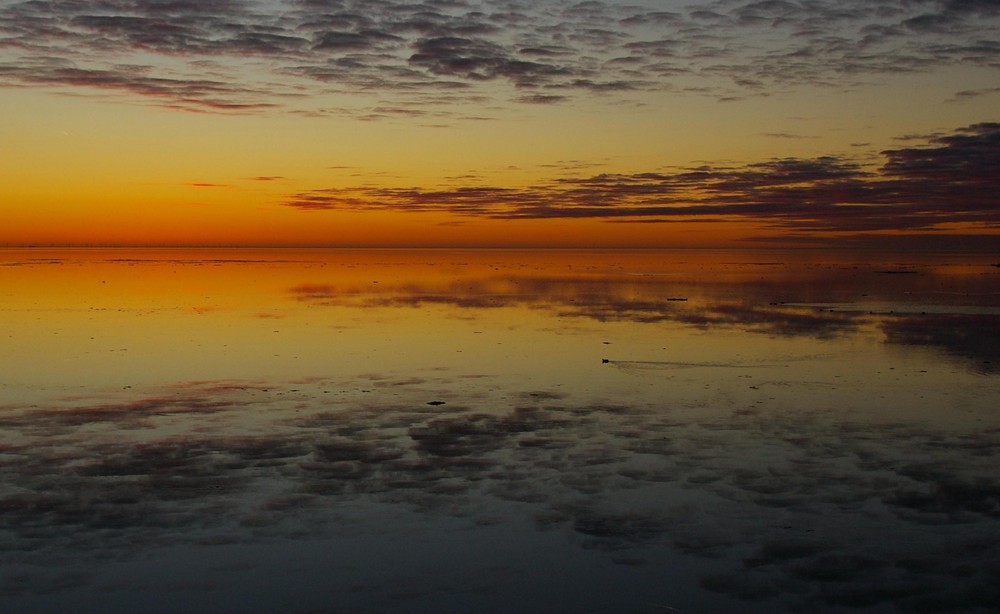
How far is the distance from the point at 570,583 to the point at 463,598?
0.89 meters

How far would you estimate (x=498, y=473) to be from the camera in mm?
10359

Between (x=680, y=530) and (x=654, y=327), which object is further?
(x=654, y=327)

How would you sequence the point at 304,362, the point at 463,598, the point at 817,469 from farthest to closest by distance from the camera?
1. the point at 304,362
2. the point at 817,469
3. the point at 463,598

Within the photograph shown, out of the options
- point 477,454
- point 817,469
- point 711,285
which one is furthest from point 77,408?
point 711,285

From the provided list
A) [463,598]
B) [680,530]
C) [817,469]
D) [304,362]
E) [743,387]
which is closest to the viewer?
[463,598]

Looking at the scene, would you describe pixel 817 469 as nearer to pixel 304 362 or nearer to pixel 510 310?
pixel 304 362

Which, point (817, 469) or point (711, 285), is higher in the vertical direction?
point (817, 469)

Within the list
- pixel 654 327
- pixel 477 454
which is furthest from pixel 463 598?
pixel 654 327

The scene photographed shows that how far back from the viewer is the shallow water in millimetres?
7254

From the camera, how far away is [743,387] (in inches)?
620

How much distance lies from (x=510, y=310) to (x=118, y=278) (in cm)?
3003

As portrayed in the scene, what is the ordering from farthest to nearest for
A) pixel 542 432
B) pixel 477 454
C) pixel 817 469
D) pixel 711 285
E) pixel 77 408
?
pixel 711 285 < pixel 77 408 < pixel 542 432 < pixel 477 454 < pixel 817 469

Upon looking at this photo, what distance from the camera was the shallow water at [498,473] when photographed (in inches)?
286

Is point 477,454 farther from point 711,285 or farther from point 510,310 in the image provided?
point 711,285
